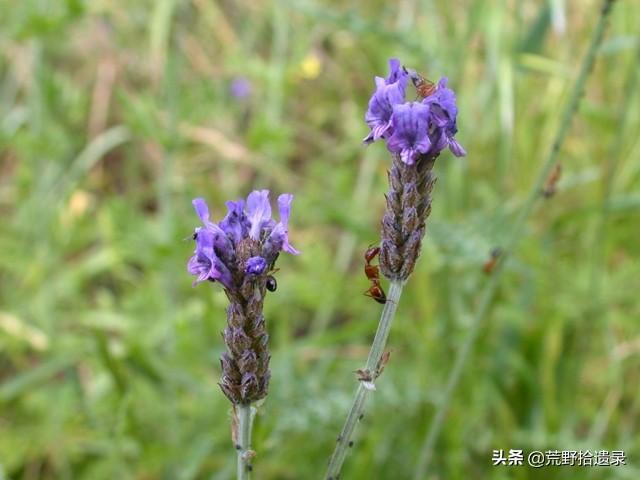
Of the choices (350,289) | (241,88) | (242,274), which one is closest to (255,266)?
(242,274)

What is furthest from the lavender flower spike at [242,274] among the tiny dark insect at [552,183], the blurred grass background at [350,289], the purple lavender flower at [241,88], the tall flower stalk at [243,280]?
the purple lavender flower at [241,88]

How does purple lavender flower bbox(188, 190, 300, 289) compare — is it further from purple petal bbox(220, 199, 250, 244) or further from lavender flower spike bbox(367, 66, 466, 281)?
lavender flower spike bbox(367, 66, 466, 281)

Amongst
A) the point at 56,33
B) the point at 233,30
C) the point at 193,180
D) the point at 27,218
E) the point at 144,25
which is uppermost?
the point at 233,30

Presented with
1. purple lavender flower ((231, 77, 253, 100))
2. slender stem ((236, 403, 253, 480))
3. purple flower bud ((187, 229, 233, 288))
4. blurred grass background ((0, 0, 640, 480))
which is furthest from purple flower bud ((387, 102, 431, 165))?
purple lavender flower ((231, 77, 253, 100))

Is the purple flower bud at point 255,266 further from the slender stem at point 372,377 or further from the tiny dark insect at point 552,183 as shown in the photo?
the tiny dark insect at point 552,183

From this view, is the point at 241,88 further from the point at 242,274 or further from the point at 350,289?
the point at 242,274

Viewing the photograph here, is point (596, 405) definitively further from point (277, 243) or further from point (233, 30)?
point (233, 30)

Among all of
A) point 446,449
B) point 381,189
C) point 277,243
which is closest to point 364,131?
point 381,189
